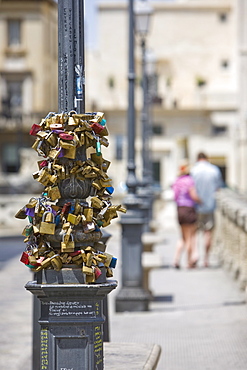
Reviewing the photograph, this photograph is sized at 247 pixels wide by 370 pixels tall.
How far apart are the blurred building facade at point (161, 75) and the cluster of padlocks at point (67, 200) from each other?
160 ft

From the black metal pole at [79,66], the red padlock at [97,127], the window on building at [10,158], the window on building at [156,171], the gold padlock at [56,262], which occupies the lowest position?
the window on building at [156,171]

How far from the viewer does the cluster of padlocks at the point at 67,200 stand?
487 centimetres

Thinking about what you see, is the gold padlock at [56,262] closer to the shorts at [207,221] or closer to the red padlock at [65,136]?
the red padlock at [65,136]

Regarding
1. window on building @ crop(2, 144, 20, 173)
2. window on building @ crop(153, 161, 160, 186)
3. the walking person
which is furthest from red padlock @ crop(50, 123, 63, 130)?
window on building @ crop(153, 161, 160, 186)

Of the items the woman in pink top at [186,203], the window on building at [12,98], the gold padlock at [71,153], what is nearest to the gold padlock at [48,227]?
the gold padlock at [71,153]

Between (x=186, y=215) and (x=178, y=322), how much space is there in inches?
201

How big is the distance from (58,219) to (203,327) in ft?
17.2

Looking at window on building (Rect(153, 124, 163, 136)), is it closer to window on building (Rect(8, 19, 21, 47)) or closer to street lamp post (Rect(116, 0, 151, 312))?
window on building (Rect(8, 19, 21, 47))

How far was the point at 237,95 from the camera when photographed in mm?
63969

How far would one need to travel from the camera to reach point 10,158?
60156mm

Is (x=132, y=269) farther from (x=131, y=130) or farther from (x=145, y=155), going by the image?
(x=145, y=155)

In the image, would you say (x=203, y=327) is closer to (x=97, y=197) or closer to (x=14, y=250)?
(x=97, y=197)

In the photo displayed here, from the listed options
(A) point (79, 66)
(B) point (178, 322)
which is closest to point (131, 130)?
(B) point (178, 322)

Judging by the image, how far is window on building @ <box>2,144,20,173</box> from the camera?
59844 millimetres
